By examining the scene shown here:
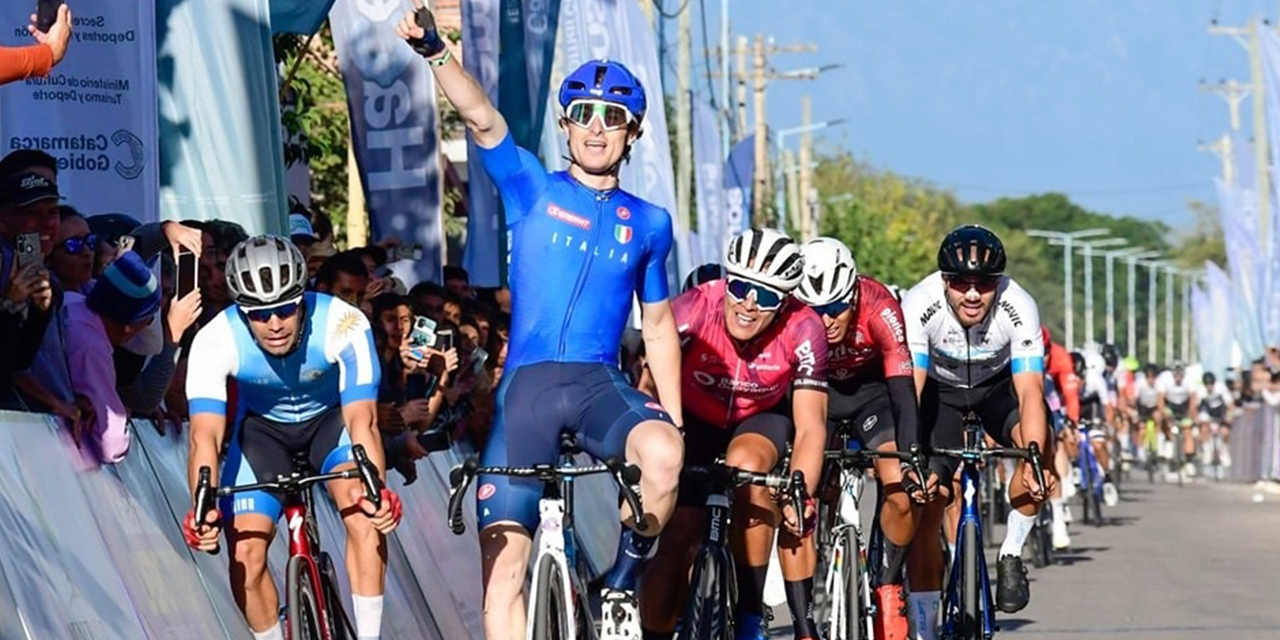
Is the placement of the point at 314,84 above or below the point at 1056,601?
above

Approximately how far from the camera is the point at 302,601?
945 centimetres

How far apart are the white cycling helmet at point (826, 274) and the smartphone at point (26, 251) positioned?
3.72m

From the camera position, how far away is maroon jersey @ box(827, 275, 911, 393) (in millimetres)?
12328

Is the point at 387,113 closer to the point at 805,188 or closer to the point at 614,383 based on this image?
the point at 614,383

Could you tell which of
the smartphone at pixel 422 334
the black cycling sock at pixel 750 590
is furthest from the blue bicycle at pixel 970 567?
the smartphone at pixel 422 334

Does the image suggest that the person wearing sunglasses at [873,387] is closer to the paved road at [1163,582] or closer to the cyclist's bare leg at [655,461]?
the paved road at [1163,582]

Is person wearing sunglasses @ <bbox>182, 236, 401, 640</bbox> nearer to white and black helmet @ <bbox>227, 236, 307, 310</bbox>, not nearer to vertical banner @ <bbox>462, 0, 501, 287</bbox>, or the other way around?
white and black helmet @ <bbox>227, 236, 307, 310</bbox>

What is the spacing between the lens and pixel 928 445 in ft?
42.2

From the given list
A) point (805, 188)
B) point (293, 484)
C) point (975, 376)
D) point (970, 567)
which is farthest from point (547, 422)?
point (805, 188)

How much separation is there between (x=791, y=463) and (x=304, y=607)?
2.43 meters

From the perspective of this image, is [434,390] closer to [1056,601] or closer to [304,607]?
[304,607]

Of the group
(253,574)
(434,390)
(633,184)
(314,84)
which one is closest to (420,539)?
(434,390)

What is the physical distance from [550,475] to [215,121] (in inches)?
208

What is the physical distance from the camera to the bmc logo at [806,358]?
11.1 m
